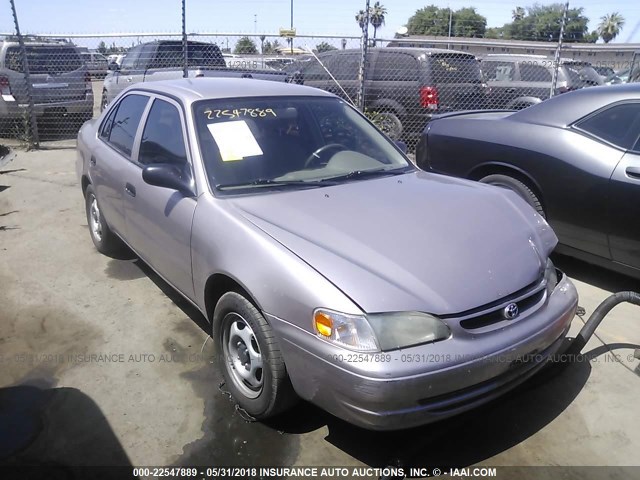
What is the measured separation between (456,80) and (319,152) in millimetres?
6487

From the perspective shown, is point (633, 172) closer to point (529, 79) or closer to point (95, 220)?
point (95, 220)

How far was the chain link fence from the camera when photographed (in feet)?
29.2

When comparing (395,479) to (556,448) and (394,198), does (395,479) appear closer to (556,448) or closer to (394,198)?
(556,448)

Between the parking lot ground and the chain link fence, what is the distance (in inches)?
212

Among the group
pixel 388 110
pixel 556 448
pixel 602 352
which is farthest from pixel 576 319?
pixel 388 110

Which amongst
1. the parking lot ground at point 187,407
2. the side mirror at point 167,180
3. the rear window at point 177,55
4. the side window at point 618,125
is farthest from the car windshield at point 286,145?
the rear window at point 177,55

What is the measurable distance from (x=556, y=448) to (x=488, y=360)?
778mm

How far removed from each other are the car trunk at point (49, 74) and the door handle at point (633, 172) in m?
9.97

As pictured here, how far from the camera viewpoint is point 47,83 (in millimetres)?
10555

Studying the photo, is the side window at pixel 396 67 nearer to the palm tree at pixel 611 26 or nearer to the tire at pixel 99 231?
the tire at pixel 99 231

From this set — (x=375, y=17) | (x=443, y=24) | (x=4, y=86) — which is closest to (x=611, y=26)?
(x=443, y=24)

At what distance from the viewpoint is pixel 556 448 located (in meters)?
2.67

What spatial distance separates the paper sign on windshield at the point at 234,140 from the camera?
10.6ft

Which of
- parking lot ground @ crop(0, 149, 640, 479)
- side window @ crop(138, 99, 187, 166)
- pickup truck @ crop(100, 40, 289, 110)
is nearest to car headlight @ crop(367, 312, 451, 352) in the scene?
parking lot ground @ crop(0, 149, 640, 479)
